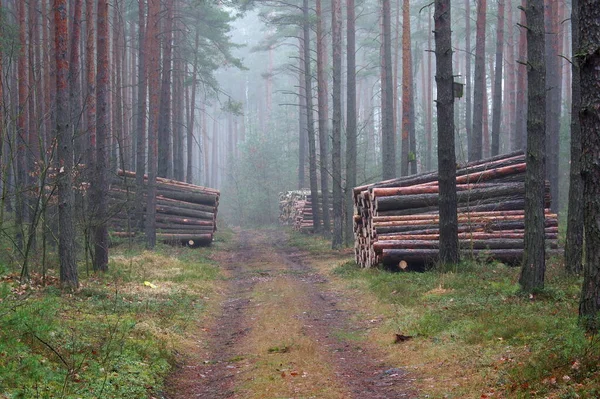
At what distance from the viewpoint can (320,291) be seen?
14.9 metres

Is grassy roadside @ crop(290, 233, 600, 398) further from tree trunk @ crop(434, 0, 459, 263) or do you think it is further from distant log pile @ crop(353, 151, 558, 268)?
distant log pile @ crop(353, 151, 558, 268)

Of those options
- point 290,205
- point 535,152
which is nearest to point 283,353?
point 535,152

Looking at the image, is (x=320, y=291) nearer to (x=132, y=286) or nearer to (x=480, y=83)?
(x=132, y=286)

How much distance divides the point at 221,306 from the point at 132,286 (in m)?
2.02

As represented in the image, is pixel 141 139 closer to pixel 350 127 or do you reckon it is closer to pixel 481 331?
pixel 350 127

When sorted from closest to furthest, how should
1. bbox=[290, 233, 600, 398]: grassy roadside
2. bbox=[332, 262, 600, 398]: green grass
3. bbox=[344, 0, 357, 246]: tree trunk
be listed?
bbox=[332, 262, 600, 398]: green grass, bbox=[290, 233, 600, 398]: grassy roadside, bbox=[344, 0, 357, 246]: tree trunk

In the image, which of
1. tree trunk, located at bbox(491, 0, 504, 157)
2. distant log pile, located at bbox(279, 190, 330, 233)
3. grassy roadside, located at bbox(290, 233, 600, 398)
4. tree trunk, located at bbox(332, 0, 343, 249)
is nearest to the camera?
grassy roadside, located at bbox(290, 233, 600, 398)

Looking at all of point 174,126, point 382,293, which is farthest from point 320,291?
point 174,126

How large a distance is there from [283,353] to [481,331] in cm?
265

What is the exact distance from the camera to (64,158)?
12469 millimetres

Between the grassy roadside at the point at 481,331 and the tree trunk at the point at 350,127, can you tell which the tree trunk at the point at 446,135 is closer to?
the grassy roadside at the point at 481,331

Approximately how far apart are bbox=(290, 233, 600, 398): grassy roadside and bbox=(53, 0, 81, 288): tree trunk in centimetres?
555

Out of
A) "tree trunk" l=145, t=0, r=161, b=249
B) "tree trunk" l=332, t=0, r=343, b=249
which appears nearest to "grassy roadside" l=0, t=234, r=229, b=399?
"tree trunk" l=145, t=0, r=161, b=249

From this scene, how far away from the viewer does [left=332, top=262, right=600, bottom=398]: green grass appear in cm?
621
